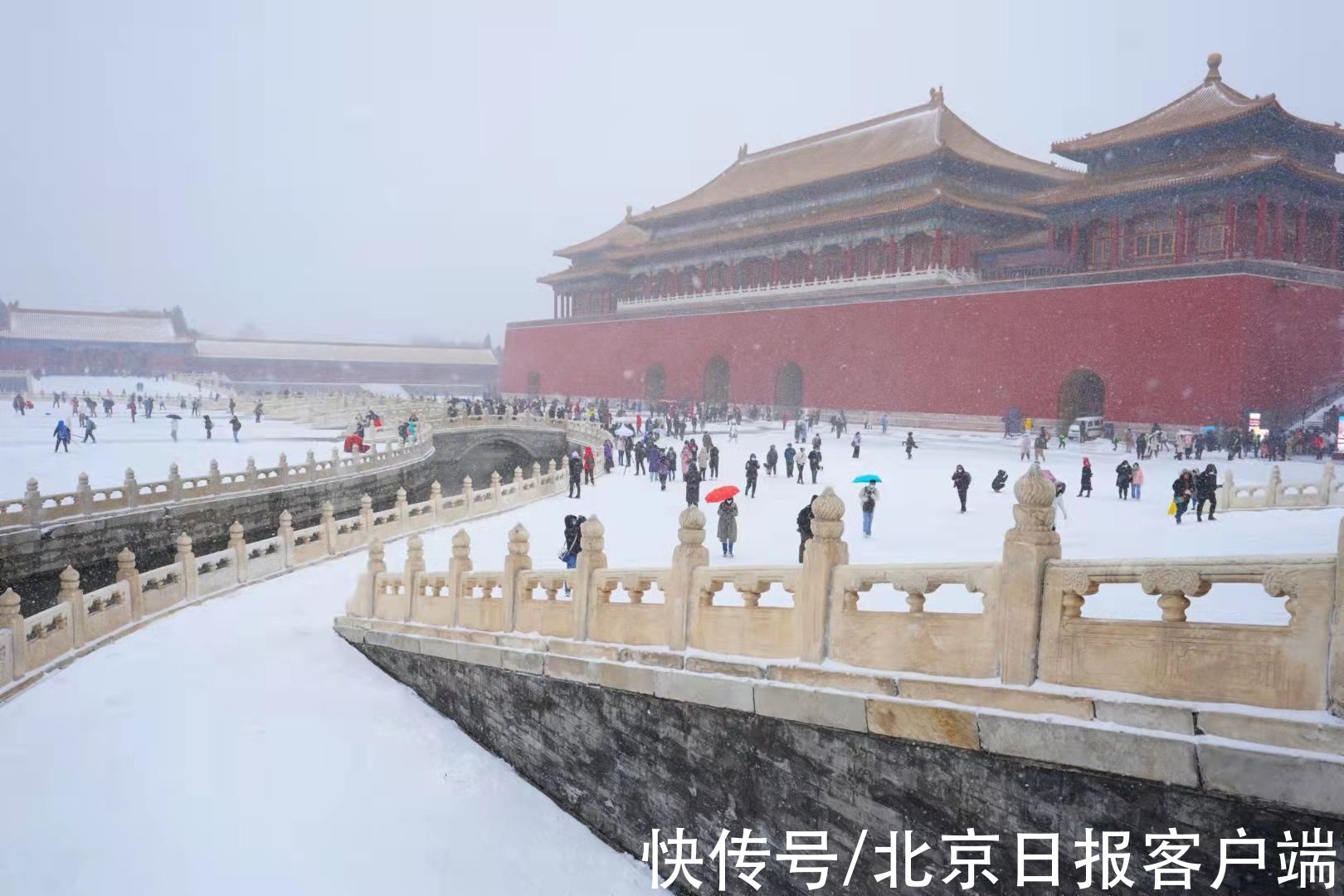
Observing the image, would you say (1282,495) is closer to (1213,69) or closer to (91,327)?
(1213,69)

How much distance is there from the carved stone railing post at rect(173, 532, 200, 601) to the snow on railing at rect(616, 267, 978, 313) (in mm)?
24934

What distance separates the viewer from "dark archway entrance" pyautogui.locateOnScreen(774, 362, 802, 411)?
118ft

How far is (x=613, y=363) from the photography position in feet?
147

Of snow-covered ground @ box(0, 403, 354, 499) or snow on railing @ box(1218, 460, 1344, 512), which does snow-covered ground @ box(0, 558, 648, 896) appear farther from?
snow-covered ground @ box(0, 403, 354, 499)

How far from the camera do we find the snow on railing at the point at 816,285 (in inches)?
1236

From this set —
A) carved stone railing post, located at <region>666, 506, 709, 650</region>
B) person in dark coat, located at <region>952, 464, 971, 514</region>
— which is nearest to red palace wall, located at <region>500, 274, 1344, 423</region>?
person in dark coat, located at <region>952, 464, 971, 514</region>

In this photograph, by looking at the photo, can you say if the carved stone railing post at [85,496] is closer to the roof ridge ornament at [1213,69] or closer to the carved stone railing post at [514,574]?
the carved stone railing post at [514,574]

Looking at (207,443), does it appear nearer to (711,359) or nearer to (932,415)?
(711,359)

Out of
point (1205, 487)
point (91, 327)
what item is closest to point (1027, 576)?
point (1205, 487)

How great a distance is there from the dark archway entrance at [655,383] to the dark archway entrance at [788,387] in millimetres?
6948

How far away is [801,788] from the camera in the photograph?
5.45 m

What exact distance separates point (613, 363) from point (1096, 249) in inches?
910

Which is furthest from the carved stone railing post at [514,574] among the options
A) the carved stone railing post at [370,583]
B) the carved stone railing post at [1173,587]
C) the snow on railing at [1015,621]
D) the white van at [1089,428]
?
the white van at [1089,428]

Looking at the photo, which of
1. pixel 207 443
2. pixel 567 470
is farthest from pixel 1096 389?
pixel 207 443
